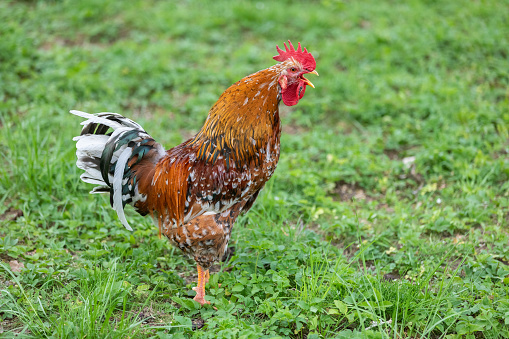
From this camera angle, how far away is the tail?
298 centimetres

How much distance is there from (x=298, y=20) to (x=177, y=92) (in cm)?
277

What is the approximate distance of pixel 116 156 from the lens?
3.06m

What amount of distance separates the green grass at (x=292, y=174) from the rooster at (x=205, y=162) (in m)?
0.45

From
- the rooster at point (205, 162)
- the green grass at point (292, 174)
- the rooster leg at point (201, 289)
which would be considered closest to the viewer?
the green grass at point (292, 174)

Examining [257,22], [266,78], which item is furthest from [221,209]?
[257,22]

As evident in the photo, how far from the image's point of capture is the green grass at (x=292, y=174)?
2918 mm

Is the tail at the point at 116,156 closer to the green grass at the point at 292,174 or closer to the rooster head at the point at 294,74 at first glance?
the green grass at the point at 292,174

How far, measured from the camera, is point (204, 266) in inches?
128

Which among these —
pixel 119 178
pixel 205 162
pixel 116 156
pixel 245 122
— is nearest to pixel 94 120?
pixel 116 156

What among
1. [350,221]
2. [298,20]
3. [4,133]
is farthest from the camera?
[298,20]

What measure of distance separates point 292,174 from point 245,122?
1569 millimetres

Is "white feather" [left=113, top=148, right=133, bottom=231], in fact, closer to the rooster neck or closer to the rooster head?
the rooster neck

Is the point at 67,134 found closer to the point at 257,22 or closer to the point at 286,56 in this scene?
the point at 286,56

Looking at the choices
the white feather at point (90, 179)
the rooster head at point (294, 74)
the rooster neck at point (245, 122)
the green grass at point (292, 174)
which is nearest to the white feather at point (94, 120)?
the white feather at point (90, 179)
